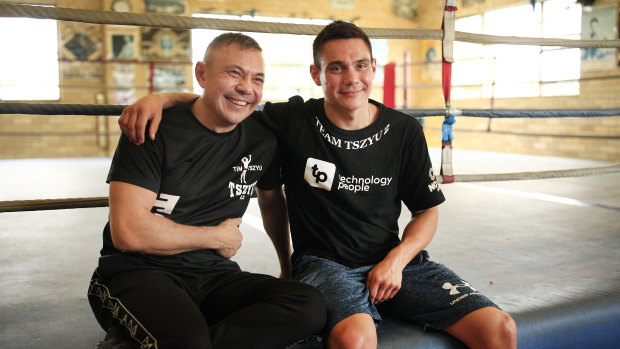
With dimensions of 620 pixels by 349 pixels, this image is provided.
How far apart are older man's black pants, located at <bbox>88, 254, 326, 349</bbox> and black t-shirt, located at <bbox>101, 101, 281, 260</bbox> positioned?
0.33 ft

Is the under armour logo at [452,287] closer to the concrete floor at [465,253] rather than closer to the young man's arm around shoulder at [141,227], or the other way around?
the concrete floor at [465,253]

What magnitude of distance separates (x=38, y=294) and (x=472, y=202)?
265 cm

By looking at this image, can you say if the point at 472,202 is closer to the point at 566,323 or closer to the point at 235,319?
the point at 566,323

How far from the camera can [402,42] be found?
33.2ft

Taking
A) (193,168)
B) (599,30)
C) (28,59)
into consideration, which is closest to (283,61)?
(28,59)

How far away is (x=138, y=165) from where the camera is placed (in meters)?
1.16

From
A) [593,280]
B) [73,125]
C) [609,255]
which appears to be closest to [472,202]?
[609,255]

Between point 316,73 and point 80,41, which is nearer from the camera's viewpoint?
point 316,73

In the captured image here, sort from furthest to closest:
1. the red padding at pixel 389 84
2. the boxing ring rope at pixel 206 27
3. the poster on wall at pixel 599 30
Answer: the red padding at pixel 389 84
the poster on wall at pixel 599 30
the boxing ring rope at pixel 206 27

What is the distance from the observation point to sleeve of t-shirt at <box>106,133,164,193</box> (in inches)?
45.1

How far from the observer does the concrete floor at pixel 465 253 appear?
4.63ft

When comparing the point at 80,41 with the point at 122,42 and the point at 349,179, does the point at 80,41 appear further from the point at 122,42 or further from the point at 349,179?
the point at 349,179

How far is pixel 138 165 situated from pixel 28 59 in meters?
7.85

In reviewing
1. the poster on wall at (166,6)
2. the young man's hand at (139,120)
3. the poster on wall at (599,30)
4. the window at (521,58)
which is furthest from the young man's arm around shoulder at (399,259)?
the poster on wall at (166,6)
